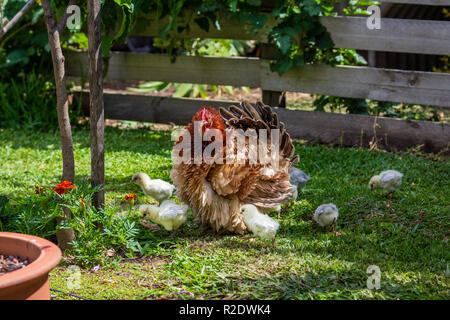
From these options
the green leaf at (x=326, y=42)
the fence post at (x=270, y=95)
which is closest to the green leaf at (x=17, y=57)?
the fence post at (x=270, y=95)

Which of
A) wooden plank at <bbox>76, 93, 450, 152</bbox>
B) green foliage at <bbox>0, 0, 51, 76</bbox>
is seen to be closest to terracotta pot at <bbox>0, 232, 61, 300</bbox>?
wooden plank at <bbox>76, 93, 450, 152</bbox>

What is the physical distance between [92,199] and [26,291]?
4.18ft

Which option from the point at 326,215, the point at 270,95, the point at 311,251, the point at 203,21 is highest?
the point at 203,21

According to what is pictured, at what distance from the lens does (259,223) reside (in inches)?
126

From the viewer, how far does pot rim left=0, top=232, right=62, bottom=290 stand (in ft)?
6.74

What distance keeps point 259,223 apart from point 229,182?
12.4 inches

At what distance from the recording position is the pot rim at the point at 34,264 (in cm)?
205

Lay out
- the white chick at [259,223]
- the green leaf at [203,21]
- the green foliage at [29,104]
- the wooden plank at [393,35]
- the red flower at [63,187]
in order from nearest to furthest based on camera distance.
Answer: the red flower at [63,187], the white chick at [259,223], the wooden plank at [393,35], the green leaf at [203,21], the green foliage at [29,104]

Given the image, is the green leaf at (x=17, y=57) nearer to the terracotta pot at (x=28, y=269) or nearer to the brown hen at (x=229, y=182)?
the brown hen at (x=229, y=182)

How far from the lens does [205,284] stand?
2770mm

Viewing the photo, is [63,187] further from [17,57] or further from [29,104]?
[17,57]

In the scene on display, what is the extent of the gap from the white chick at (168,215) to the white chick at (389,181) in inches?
62.4

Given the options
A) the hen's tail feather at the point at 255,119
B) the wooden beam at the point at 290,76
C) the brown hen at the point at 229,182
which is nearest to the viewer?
the brown hen at the point at 229,182

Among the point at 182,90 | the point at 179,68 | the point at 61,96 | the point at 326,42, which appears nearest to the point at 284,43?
the point at 326,42
